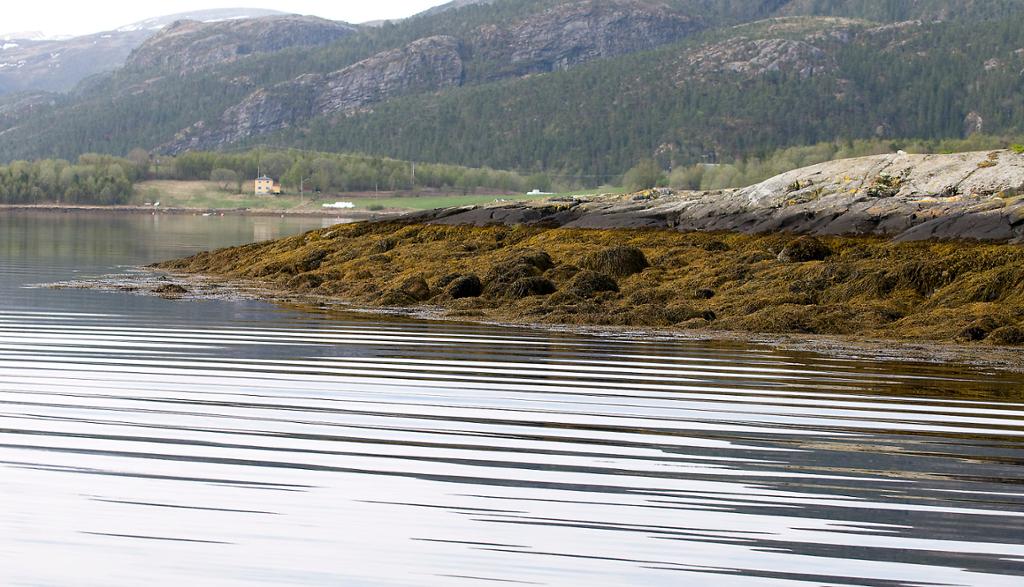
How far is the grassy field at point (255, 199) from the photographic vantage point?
171 meters

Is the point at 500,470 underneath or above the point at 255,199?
above

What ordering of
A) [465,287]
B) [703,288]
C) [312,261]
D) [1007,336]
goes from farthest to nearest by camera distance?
[312,261] → [465,287] → [703,288] → [1007,336]

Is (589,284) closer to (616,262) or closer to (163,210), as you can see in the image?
(616,262)

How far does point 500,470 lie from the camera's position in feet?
26.2

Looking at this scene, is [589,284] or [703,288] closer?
[703,288]

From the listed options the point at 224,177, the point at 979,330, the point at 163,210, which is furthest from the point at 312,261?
the point at 224,177

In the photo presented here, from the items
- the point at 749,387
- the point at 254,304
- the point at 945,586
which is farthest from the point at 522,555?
the point at 254,304

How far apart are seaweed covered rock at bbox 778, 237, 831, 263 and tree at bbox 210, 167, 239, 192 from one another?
175114 millimetres

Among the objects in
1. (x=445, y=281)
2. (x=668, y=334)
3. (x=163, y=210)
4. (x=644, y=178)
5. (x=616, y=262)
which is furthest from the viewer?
(x=163, y=210)

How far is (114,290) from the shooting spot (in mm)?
24969

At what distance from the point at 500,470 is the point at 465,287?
1420cm

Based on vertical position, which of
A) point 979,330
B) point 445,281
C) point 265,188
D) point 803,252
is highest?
→ point 803,252

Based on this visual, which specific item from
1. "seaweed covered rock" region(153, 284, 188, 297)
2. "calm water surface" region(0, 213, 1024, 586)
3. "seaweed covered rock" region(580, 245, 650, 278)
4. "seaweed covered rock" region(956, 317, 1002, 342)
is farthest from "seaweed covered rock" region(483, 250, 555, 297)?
"seaweed covered rock" region(956, 317, 1002, 342)

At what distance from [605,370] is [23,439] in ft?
20.7
